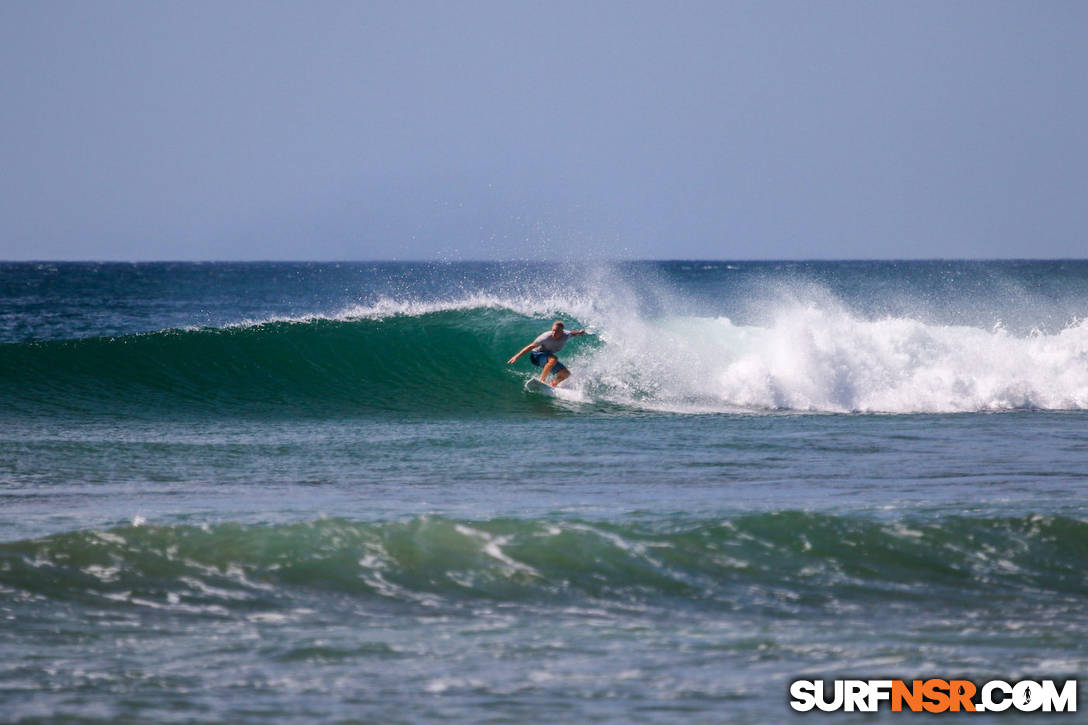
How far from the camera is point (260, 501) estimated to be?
934 centimetres

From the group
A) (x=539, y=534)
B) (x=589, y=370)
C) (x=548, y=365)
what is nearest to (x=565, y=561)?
(x=539, y=534)

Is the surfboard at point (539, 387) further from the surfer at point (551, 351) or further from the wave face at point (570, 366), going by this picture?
the wave face at point (570, 366)

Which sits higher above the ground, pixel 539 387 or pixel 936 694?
pixel 539 387

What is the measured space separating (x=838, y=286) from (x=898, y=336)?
49.6 meters

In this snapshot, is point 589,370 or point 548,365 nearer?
point 548,365

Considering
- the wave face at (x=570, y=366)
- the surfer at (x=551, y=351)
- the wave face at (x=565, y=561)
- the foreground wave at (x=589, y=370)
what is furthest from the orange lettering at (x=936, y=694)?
the surfer at (x=551, y=351)

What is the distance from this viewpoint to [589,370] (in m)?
18.7

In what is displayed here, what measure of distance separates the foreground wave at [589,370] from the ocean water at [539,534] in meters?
0.08

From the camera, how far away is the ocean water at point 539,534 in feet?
17.7

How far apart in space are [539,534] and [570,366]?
11202 mm

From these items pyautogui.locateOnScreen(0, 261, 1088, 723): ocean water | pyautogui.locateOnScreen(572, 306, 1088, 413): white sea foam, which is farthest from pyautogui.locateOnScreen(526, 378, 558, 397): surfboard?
pyautogui.locateOnScreen(572, 306, 1088, 413): white sea foam

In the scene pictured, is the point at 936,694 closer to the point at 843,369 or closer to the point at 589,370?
the point at 843,369

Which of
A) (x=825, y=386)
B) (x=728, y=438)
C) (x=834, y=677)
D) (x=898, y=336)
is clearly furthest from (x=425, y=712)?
(x=898, y=336)

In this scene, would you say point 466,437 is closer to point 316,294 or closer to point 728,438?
point 728,438
